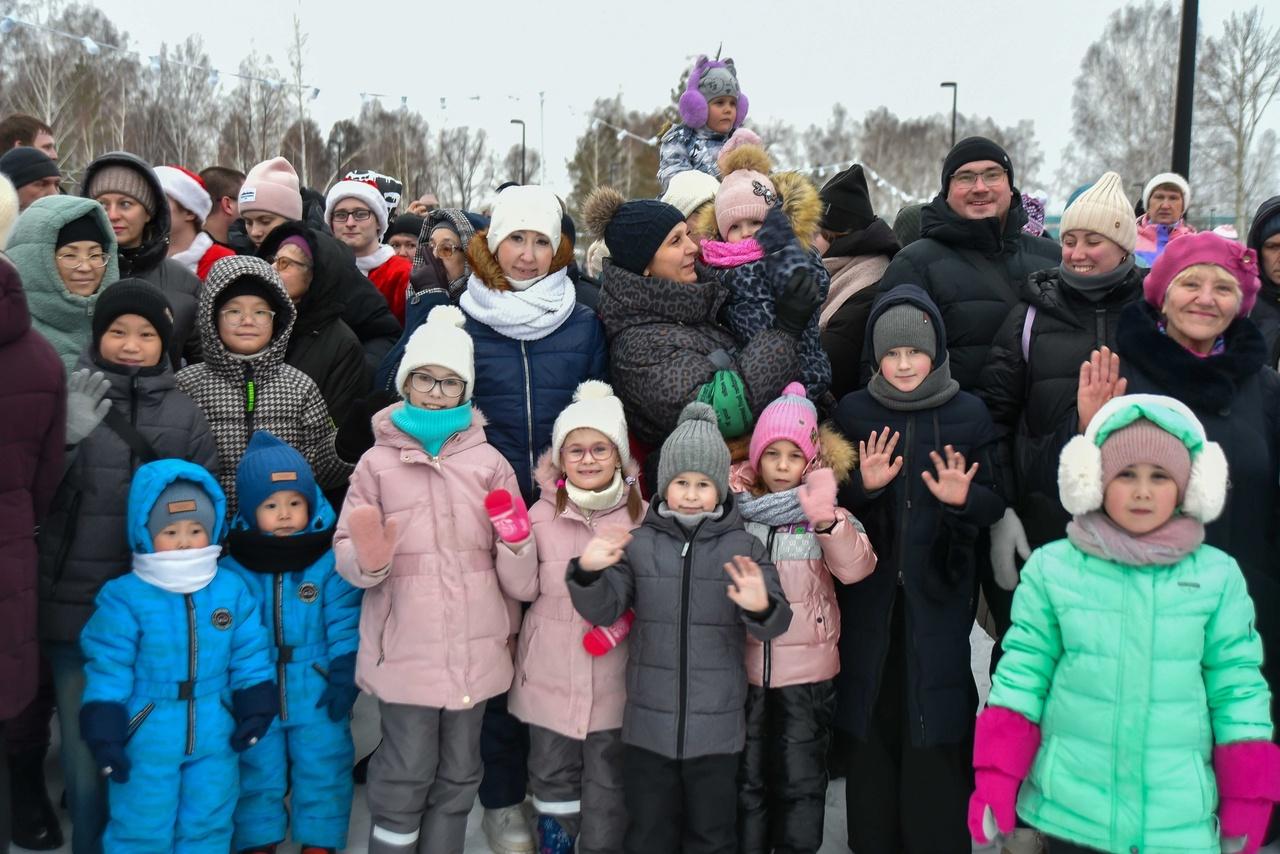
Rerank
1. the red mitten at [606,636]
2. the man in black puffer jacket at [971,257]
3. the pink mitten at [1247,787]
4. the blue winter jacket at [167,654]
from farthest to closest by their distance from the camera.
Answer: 1. the man in black puffer jacket at [971,257]
2. the red mitten at [606,636]
3. the blue winter jacket at [167,654]
4. the pink mitten at [1247,787]

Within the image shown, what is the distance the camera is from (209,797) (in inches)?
121

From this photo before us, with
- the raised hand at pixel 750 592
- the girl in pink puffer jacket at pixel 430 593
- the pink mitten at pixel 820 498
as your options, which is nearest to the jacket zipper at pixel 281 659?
the girl in pink puffer jacket at pixel 430 593

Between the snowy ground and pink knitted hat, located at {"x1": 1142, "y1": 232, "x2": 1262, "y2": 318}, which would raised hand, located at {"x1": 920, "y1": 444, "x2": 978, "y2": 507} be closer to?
pink knitted hat, located at {"x1": 1142, "y1": 232, "x2": 1262, "y2": 318}

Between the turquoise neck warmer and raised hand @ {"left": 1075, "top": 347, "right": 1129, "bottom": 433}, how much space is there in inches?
80.3

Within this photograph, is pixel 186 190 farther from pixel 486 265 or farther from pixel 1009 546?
pixel 1009 546

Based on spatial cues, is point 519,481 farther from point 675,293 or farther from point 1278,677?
point 1278,677

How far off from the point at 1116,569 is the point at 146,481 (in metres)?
2.89

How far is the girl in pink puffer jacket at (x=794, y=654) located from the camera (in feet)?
10.3

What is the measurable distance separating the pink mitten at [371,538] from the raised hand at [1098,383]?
227cm

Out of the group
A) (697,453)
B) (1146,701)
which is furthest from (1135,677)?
(697,453)

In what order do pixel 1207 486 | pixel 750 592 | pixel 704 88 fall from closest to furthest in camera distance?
pixel 1207 486
pixel 750 592
pixel 704 88

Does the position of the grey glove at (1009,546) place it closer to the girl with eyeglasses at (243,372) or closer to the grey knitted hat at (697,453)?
the grey knitted hat at (697,453)

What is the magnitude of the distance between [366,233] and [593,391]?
8.51 ft

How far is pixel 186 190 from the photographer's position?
477 cm
